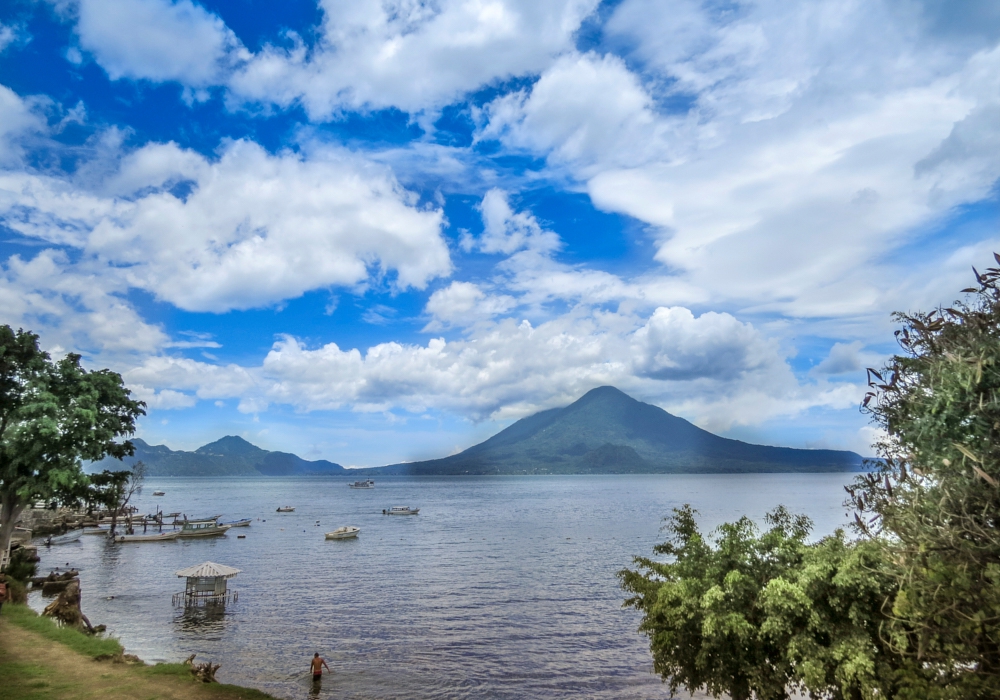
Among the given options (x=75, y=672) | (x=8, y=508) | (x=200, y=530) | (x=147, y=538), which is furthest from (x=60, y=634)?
(x=200, y=530)

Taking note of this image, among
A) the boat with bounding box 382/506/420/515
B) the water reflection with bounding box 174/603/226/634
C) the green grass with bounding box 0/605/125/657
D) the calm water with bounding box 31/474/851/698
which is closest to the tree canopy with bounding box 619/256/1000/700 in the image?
the calm water with bounding box 31/474/851/698

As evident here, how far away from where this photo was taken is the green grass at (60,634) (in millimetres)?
23953

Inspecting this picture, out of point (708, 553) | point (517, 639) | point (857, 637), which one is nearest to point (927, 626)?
point (857, 637)

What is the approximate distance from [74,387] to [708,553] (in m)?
33.3

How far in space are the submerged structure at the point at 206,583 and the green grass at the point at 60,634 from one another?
50.1 feet

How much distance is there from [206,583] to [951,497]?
47.8 meters

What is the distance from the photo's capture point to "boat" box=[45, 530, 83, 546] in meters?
76.7

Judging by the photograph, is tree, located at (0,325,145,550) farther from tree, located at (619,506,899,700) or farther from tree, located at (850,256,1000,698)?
tree, located at (850,256,1000,698)

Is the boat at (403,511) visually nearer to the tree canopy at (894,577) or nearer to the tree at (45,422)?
the tree at (45,422)

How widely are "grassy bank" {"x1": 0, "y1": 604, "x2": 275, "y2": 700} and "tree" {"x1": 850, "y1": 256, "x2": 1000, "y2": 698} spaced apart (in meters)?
22.4

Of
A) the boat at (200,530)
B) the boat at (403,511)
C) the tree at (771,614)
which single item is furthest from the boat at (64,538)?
the tree at (771,614)

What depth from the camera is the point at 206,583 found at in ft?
144

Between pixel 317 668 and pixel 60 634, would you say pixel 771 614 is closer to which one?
pixel 317 668

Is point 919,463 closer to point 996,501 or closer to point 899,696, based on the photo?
point 996,501
